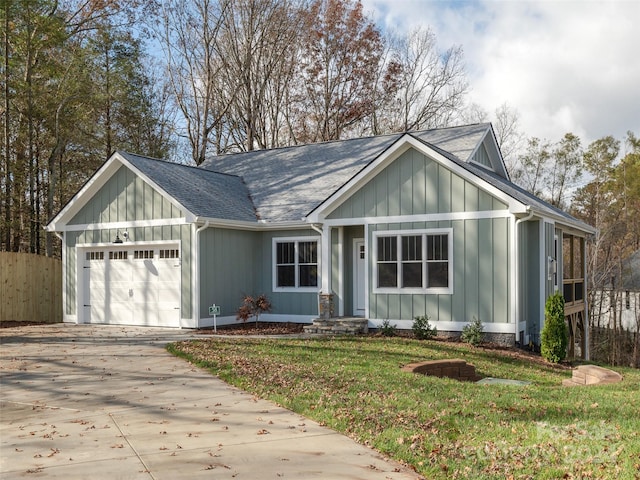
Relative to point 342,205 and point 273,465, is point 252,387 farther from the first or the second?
point 342,205

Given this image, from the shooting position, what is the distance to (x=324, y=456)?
5871 mm

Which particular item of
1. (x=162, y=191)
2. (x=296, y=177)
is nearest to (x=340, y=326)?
(x=162, y=191)

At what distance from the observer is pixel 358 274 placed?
17359 mm

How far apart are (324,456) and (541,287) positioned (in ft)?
36.2

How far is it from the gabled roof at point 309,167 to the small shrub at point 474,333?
5.38 metres

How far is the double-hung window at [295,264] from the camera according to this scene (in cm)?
1797

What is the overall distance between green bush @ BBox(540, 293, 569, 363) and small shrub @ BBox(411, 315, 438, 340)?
2.47 m

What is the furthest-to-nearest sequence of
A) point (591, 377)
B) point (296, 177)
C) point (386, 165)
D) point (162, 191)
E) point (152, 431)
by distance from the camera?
point (296, 177) < point (162, 191) < point (386, 165) < point (591, 377) < point (152, 431)

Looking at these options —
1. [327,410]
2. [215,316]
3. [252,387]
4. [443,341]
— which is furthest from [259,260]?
[327,410]

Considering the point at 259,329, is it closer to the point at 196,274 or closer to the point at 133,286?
the point at 196,274

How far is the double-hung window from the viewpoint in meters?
18.0

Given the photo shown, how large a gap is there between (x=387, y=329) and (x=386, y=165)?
4078mm

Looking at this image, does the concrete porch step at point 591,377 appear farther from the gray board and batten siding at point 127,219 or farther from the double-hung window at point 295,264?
the gray board and batten siding at point 127,219

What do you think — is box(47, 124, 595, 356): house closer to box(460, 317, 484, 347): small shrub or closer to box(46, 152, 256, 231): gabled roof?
box(46, 152, 256, 231): gabled roof
